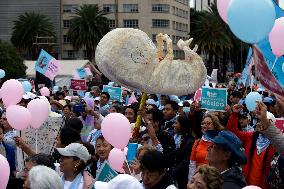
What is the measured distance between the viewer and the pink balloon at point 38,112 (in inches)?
297

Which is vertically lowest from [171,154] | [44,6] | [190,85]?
[171,154]

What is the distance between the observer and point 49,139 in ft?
25.9

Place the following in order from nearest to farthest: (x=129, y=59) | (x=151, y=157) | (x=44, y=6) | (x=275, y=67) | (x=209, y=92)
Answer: (x=151, y=157) → (x=129, y=59) → (x=275, y=67) → (x=209, y=92) → (x=44, y=6)

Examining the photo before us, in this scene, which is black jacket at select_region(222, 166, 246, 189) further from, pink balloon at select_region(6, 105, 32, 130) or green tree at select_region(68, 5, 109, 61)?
green tree at select_region(68, 5, 109, 61)

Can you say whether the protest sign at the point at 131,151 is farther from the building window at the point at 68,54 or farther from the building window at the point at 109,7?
the building window at the point at 68,54

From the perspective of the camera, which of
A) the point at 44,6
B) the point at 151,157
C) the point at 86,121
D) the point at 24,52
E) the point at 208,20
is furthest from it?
the point at 44,6

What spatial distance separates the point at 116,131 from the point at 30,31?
61.0 meters

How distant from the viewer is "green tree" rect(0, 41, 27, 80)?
54472mm

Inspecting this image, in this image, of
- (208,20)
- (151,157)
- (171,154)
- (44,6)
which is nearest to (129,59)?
(171,154)

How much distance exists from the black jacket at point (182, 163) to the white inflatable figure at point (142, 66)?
2.87 feet

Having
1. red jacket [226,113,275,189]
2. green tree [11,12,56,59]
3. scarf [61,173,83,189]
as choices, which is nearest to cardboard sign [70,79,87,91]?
red jacket [226,113,275,189]

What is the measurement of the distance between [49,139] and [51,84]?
40.4 feet

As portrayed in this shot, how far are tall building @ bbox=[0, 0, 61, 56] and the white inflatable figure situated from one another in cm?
6865

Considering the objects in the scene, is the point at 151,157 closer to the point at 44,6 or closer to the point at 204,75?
the point at 204,75
